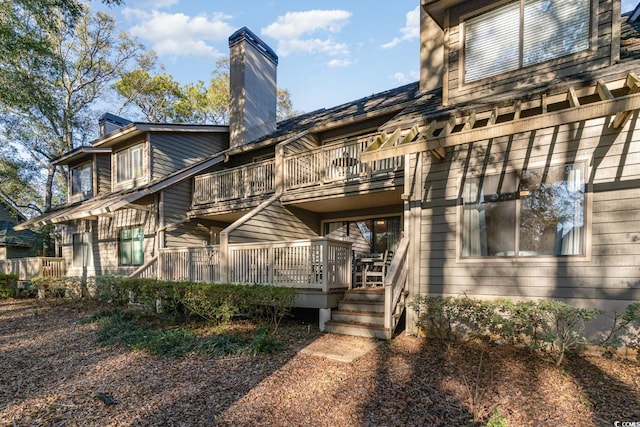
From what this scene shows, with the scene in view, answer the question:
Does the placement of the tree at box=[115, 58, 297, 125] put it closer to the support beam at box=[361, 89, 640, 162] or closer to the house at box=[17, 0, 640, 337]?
the house at box=[17, 0, 640, 337]

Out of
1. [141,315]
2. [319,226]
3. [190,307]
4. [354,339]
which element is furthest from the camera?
[319,226]

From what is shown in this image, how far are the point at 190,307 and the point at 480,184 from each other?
21.0 ft

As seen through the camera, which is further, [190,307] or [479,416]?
[190,307]

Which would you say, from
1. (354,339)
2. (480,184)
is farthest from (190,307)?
(480,184)

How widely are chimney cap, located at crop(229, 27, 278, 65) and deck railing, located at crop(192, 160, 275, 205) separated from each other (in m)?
6.12

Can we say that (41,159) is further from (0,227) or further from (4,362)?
(4,362)

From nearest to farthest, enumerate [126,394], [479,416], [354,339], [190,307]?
[479,416]
[126,394]
[354,339]
[190,307]

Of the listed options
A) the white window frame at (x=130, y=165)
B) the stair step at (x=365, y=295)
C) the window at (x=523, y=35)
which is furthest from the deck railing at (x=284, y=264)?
the white window frame at (x=130, y=165)

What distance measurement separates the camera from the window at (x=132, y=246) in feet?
39.0

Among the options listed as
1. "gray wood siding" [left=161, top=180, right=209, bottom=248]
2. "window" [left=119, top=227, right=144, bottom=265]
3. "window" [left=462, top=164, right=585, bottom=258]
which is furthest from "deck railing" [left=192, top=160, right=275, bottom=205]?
"window" [left=462, top=164, right=585, bottom=258]

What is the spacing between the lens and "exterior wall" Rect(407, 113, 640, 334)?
466 cm

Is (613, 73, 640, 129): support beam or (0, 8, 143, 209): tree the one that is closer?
(613, 73, 640, 129): support beam

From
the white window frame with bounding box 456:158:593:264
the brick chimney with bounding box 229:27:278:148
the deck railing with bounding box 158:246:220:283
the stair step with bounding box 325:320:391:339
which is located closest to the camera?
the white window frame with bounding box 456:158:593:264

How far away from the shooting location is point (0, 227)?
20.6m
